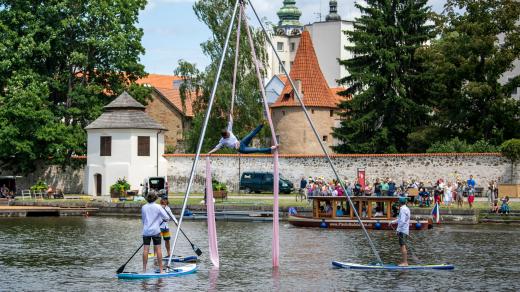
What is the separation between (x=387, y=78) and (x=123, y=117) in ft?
62.5

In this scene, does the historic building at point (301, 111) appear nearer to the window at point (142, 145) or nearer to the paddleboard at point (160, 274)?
the window at point (142, 145)

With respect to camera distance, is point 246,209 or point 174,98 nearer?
point 246,209

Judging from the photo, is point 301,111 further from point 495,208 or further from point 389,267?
point 389,267

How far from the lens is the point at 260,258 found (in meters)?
35.1

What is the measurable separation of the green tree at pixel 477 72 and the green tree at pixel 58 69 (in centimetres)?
2146

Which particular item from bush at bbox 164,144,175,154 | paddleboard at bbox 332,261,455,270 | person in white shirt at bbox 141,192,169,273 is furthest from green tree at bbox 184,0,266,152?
person in white shirt at bbox 141,192,169,273

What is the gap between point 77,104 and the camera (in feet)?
250

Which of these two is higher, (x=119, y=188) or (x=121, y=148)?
(x=121, y=148)

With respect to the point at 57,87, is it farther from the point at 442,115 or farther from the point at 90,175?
the point at 442,115

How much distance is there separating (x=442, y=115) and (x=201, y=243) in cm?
3418

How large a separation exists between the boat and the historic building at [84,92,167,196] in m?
23.4

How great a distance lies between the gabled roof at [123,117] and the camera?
72500 mm

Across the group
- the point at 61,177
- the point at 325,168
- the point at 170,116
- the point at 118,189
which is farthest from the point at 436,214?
the point at 170,116

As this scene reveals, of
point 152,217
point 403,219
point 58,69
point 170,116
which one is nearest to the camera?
point 152,217
